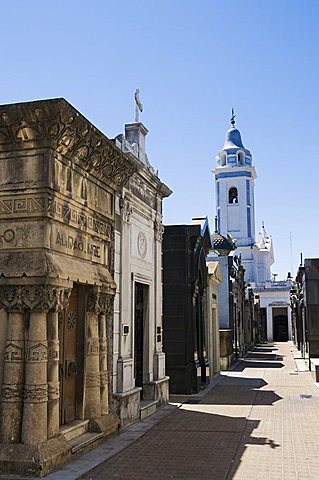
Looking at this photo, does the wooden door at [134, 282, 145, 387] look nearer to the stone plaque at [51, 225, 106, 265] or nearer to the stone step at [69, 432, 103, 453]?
the stone plaque at [51, 225, 106, 265]

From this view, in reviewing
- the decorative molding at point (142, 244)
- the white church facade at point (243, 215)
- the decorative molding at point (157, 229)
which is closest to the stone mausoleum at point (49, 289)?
the decorative molding at point (142, 244)

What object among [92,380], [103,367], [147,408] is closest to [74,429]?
[92,380]

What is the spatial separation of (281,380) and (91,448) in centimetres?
1158

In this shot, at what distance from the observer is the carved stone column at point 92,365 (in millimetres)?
8234

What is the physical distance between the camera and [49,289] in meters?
6.79

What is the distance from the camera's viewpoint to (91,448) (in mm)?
7773

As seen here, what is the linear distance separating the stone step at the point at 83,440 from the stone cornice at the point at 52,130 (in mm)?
3958

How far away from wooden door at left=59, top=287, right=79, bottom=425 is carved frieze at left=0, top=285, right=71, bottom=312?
46.6 inches

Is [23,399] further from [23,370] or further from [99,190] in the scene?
[99,190]

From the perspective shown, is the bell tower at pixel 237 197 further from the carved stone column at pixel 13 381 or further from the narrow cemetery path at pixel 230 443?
the carved stone column at pixel 13 381

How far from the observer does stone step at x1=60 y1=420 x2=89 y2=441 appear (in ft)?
24.4

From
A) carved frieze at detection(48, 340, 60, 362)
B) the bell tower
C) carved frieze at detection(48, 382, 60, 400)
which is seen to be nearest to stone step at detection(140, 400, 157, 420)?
carved frieze at detection(48, 382, 60, 400)

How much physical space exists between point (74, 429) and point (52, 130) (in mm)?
4199

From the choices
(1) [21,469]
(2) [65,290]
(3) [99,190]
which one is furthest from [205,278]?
(1) [21,469]
